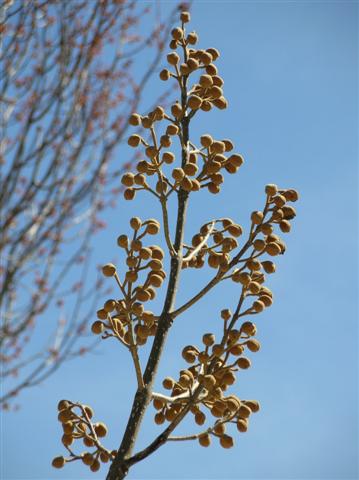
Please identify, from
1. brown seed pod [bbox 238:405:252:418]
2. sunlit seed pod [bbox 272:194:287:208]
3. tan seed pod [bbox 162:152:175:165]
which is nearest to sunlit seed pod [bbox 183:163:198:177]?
tan seed pod [bbox 162:152:175:165]

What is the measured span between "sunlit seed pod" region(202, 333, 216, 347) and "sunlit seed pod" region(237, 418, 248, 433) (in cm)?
12

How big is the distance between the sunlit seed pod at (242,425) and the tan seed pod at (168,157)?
1.45 feet

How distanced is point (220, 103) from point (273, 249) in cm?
31

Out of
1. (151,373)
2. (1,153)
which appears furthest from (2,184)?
(151,373)

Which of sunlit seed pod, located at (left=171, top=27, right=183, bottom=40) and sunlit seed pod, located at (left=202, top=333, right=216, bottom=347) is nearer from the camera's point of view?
sunlit seed pod, located at (left=202, top=333, right=216, bottom=347)

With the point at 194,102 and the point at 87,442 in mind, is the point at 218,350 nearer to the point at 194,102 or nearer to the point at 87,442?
the point at 87,442

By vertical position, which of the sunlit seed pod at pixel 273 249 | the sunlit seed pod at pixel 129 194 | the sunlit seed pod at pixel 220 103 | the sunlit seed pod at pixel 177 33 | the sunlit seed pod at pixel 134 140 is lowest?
the sunlit seed pod at pixel 273 249

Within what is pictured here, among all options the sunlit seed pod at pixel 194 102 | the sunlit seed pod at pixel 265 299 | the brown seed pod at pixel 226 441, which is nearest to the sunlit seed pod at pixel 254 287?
the sunlit seed pod at pixel 265 299

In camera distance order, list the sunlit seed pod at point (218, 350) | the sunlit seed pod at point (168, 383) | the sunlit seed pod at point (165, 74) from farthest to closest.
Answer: the sunlit seed pod at point (165, 74), the sunlit seed pod at point (168, 383), the sunlit seed pod at point (218, 350)

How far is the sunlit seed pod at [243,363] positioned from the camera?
915 mm

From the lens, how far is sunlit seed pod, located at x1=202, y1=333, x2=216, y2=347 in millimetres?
923

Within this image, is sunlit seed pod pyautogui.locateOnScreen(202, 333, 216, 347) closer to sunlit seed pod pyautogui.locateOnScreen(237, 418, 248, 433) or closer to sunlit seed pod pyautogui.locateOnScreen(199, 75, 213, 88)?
sunlit seed pod pyautogui.locateOnScreen(237, 418, 248, 433)

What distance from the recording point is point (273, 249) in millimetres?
964

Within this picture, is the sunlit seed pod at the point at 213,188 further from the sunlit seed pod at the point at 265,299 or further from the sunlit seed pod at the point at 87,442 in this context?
the sunlit seed pod at the point at 87,442
